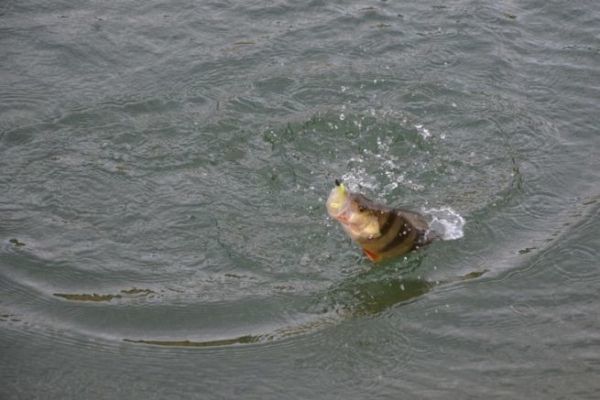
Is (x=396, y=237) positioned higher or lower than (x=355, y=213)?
lower

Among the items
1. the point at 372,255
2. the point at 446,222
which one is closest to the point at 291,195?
the point at 446,222

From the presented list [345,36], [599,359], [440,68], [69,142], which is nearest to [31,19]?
[69,142]

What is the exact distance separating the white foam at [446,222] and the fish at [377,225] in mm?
505

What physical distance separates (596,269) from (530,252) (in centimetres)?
46

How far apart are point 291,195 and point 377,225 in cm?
154

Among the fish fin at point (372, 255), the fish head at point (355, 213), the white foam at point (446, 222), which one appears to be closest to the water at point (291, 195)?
the white foam at point (446, 222)

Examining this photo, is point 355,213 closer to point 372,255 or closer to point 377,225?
point 377,225

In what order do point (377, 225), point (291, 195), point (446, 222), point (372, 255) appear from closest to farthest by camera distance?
point (377, 225), point (372, 255), point (446, 222), point (291, 195)

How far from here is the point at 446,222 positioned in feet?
19.6

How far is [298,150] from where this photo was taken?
6.88 metres

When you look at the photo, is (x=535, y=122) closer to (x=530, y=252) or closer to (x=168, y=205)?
(x=530, y=252)

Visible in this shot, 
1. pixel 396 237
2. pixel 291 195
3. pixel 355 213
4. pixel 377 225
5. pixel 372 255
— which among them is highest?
pixel 355 213

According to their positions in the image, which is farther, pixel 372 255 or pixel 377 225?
pixel 372 255

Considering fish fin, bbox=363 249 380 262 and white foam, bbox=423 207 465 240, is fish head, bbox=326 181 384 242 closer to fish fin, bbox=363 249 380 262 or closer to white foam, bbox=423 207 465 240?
fish fin, bbox=363 249 380 262
